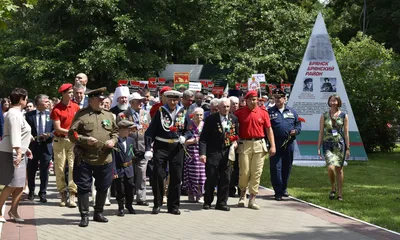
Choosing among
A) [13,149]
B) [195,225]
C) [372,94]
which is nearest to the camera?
[13,149]

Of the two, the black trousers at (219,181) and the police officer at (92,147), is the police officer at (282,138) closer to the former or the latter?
the black trousers at (219,181)

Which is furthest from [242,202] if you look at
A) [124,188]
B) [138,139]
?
[124,188]

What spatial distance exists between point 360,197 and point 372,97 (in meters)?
12.6

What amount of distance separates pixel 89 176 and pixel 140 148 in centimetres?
226

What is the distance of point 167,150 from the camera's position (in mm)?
11438

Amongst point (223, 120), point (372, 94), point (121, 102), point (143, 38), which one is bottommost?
point (223, 120)

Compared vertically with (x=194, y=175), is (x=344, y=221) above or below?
below

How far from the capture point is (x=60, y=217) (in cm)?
1064

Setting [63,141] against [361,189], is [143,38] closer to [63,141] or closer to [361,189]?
[361,189]

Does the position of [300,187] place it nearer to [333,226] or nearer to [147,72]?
[333,226]

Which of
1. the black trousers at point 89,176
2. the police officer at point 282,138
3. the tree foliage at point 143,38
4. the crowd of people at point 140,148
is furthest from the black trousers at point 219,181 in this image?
the tree foliage at point 143,38

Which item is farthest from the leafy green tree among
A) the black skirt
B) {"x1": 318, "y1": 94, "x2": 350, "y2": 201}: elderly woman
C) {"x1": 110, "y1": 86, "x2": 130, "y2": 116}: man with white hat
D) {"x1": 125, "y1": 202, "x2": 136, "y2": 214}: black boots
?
the black skirt

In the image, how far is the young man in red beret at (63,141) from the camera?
11.3 metres

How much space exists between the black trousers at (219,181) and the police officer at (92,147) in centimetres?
234
